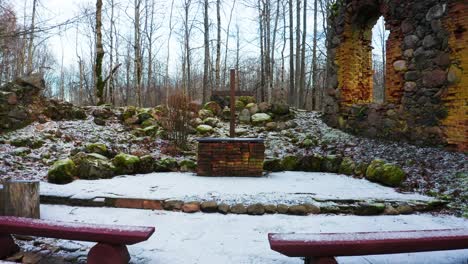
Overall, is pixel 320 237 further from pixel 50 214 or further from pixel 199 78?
pixel 199 78

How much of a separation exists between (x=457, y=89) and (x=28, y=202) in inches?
299

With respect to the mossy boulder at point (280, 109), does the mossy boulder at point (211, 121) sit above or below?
below

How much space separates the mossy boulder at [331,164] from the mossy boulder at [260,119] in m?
3.77

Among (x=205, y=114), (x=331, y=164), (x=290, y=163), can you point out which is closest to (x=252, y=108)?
(x=205, y=114)

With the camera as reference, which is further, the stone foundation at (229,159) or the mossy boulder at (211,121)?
the mossy boulder at (211,121)

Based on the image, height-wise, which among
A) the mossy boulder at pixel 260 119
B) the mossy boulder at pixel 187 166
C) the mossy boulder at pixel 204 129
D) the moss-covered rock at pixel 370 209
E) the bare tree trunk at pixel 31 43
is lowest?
the moss-covered rock at pixel 370 209

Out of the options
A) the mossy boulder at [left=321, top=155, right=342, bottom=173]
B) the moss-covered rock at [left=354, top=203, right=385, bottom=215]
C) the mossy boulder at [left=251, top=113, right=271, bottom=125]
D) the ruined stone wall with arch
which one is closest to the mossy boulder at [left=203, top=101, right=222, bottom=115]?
the mossy boulder at [left=251, top=113, right=271, bottom=125]

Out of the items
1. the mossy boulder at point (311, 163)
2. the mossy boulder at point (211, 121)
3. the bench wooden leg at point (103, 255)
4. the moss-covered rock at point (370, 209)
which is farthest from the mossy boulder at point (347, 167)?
the bench wooden leg at point (103, 255)

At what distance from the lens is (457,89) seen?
20.4 feet

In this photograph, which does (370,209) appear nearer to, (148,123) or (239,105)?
(148,123)

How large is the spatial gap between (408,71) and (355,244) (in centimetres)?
644

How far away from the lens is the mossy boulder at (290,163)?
699cm

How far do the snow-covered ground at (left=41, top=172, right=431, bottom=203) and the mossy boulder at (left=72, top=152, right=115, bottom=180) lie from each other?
0.28 m

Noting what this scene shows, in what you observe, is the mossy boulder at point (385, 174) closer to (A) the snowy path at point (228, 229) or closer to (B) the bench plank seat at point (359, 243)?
(A) the snowy path at point (228, 229)
